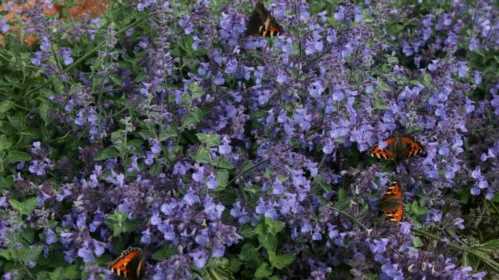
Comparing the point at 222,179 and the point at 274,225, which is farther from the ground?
the point at 222,179

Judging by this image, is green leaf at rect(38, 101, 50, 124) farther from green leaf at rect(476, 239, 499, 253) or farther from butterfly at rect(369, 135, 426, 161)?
green leaf at rect(476, 239, 499, 253)

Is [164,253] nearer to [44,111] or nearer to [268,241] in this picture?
[268,241]

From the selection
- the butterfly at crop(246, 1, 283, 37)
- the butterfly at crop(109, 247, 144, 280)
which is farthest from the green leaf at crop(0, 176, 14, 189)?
the butterfly at crop(246, 1, 283, 37)

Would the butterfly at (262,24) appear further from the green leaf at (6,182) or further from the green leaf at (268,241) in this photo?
the green leaf at (6,182)

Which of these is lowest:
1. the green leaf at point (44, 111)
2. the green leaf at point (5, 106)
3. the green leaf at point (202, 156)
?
the green leaf at point (5, 106)

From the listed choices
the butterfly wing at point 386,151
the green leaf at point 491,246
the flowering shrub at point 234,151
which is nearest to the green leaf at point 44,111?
the flowering shrub at point 234,151

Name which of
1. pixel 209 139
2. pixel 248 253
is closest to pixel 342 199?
pixel 248 253

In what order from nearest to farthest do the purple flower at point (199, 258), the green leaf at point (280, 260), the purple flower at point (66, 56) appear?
1. the purple flower at point (199, 258)
2. the green leaf at point (280, 260)
3. the purple flower at point (66, 56)
